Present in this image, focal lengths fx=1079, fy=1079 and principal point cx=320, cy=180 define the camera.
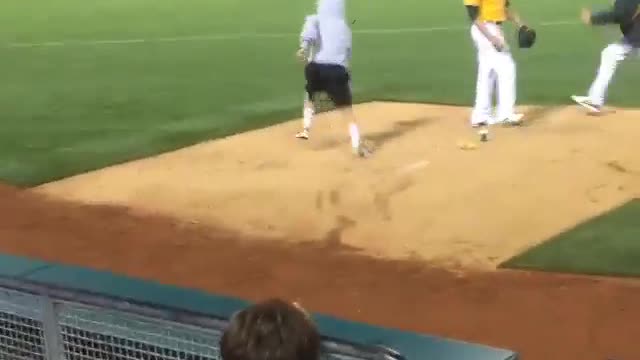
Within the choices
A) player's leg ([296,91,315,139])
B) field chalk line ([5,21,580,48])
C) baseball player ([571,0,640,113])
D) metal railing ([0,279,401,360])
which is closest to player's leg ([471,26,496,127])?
baseball player ([571,0,640,113])

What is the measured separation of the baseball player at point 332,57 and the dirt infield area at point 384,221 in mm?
559

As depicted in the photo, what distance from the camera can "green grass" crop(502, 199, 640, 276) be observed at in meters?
6.52

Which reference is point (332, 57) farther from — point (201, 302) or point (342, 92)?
point (201, 302)

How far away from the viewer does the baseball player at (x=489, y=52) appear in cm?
1033

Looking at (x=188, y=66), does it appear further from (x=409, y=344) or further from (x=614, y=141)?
(x=409, y=344)

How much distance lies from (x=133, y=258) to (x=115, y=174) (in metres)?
Result: 2.58

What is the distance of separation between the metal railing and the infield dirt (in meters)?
3.35

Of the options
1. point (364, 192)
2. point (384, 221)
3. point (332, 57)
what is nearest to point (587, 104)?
point (332, 57)

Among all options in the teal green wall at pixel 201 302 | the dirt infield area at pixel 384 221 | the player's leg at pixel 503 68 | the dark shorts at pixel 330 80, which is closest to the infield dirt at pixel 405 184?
the dirt infield area at pixel 384 221

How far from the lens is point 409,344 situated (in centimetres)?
349

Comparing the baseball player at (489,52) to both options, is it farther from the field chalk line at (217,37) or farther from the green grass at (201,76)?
the field chalk line at (217,37)

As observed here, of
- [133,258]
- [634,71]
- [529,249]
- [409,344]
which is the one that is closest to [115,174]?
[133,258]

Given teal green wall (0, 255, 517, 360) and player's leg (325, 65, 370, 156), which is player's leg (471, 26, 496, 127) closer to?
player's leg (325, 65, 370, 156)

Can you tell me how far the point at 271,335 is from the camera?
2.38 meters
